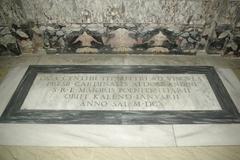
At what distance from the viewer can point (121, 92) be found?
2.27 metres

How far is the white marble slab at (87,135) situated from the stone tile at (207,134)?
0.26 ft

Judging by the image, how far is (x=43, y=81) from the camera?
2420mm

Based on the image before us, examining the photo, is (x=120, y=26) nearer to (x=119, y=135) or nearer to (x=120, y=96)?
(x=120, y=96)

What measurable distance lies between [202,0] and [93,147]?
1.77 meters

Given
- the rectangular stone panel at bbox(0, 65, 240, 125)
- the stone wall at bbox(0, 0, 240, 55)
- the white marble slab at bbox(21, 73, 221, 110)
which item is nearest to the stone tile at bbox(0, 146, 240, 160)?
the rectangular stone panel at bbox(0, 65, 240, 125)

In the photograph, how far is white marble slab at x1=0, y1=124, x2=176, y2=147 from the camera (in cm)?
185

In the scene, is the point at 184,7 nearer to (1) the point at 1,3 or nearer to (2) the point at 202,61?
(2) the point at 202,61

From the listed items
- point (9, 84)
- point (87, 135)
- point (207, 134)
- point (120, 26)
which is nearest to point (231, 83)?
point (207, 134)

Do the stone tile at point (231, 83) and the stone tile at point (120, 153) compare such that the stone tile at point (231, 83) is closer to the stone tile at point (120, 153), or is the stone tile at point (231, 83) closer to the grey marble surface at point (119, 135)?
the grey marble surface at point (119, 135)

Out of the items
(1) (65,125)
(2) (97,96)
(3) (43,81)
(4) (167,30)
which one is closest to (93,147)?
(1) (65,125)

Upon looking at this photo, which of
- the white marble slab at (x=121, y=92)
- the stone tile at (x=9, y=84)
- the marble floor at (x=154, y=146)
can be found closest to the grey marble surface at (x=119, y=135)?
the marble floor at (x=154, y=146)

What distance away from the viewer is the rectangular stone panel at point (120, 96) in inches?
80.7

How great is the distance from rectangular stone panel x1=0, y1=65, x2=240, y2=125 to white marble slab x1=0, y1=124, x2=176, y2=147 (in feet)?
0.21

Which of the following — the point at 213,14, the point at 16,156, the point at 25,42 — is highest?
the point at 213,14
